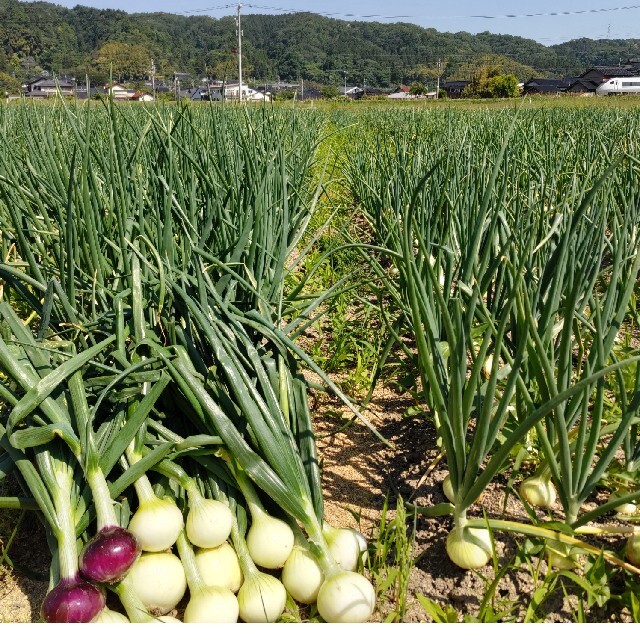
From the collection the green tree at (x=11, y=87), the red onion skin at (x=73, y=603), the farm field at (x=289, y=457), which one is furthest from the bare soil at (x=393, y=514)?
the green tree at (x=11, y=87)

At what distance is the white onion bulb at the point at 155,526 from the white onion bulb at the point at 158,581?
2 cm

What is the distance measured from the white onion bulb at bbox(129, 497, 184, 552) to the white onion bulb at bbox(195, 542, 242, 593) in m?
0.06

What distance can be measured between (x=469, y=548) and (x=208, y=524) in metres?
0.47

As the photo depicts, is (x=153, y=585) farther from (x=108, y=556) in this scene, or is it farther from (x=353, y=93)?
(x=353, y=93)

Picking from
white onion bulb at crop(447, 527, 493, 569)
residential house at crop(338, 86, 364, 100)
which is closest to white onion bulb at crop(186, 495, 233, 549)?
white onion bulb at crop(447, 527, 493, 569)

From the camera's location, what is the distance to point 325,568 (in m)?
1.13

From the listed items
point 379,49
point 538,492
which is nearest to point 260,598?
point 538,492

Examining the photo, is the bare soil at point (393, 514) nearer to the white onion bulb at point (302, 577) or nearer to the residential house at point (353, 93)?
the white onion bulb at point (302, 577)

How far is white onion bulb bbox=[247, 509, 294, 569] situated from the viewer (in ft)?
3.74

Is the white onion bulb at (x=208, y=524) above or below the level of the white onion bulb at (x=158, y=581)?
above

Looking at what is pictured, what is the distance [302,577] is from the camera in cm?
112

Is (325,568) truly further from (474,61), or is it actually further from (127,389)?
(474,61)

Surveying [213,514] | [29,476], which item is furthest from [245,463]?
[29,476]

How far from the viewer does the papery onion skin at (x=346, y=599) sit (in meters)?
1.05
